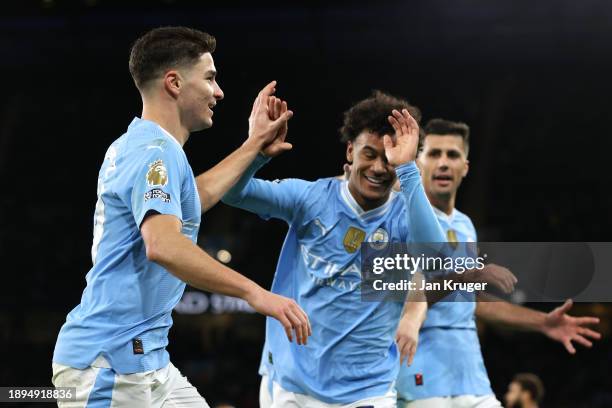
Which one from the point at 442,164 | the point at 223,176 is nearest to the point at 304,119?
the point at 442,164

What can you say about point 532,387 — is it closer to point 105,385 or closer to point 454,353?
point 454,353

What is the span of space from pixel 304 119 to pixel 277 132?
31.7ft

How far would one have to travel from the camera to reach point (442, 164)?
224 inches

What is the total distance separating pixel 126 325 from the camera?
3.09 m

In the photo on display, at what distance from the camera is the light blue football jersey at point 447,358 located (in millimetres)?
4949

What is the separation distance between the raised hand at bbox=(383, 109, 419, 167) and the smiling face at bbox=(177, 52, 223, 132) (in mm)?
1072

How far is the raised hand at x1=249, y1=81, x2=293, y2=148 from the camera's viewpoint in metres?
4.10

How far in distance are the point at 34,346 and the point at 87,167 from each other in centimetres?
314

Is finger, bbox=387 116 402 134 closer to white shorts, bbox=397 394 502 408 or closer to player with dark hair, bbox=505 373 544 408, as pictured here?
white shorts, bbox=397 394 502 408

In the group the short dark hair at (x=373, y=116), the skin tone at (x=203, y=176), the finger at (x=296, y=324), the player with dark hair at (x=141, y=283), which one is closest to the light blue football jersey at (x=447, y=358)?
the short dark hair at (x=373, y=116)

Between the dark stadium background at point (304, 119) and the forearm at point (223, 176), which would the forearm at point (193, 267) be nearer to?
the forearm at point (223, 176)

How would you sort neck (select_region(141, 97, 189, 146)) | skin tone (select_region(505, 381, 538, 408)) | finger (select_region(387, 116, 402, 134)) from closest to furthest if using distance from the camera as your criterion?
neck (select_region(141, 97, 189, 146)) → finger (select_region(387, 116, 402, 134)) → skin tone (select_region(505, 381, 538, 408))

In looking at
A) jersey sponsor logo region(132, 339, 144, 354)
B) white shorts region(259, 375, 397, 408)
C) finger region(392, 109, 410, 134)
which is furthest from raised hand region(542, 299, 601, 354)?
jersey sponsor logo region(132, 339, 144, 354)

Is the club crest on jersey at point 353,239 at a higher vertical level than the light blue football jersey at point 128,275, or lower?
higher
